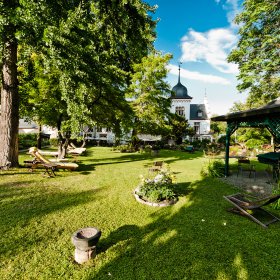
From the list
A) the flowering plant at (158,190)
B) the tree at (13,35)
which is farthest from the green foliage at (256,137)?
the tree at (13,35)

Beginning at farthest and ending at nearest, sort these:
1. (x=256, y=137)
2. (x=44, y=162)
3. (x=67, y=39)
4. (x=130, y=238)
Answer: (x=256, y=137) < (x=44, y=162) < (x=67, y=39) < (x=130, y=238)

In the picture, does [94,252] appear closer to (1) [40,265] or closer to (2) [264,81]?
(1) [40,265]

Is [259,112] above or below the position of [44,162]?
above

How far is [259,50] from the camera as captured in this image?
19516 mm

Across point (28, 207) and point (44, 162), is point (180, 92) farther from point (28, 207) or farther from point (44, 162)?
point (28, 207)

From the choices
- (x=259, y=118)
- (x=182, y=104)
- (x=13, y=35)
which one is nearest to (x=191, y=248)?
(x=259, y=118)

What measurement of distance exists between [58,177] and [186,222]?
25.2 feet

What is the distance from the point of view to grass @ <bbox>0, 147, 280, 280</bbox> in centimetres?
368

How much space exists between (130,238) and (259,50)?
2264 centimetres

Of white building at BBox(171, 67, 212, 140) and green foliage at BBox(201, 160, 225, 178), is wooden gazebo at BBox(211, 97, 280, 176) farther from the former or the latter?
white building at BBox(171, 67, 212, 140)

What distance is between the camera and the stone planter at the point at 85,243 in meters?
3.70

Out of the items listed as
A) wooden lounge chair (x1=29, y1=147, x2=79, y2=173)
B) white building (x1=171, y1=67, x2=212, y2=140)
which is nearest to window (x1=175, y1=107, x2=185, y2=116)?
white building (x1=171, y1=67, x2=212, y2=140)

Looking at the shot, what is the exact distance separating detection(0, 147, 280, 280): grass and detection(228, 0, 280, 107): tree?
16.2m

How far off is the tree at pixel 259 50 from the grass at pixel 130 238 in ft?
53.3
